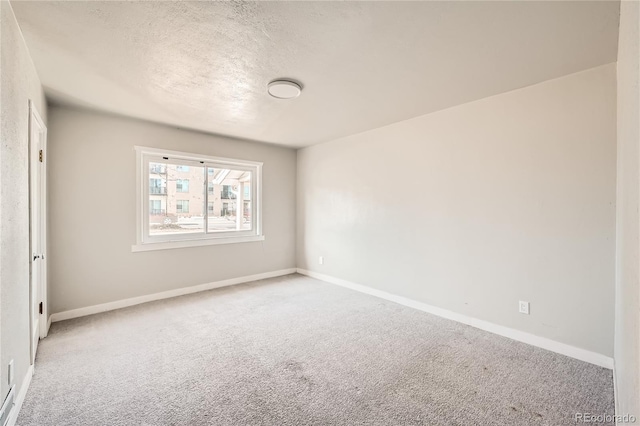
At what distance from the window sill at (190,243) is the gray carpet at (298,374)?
857 mm

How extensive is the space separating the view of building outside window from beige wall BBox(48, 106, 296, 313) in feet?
0.95

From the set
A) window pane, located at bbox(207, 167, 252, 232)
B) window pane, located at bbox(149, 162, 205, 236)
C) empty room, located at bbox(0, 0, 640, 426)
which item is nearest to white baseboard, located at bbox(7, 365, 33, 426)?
empty room, located at bbox(0, 0, 640, 426)

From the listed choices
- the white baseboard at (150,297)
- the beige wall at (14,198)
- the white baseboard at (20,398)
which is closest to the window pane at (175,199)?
the white baseboard at (150,297)

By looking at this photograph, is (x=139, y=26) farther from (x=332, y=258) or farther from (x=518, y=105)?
(x=332, y=258)

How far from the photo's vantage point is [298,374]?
2184 millimetres

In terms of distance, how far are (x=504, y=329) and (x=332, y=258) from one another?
8.49 ft

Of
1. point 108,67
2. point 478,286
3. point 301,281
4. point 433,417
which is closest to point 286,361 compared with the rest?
point 433,417

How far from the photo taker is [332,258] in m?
4.81

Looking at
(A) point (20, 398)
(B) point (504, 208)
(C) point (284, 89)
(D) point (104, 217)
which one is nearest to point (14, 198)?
(A) point (20, 398)

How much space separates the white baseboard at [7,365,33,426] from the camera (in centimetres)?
163

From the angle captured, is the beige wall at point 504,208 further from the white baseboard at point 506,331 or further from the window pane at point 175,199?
the window pane at point 175,199

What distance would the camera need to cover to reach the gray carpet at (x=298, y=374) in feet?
5.78

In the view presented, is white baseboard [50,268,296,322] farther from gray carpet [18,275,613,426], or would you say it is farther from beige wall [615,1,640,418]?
beige wall [615,1,640,418]

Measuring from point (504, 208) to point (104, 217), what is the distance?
4579mm
